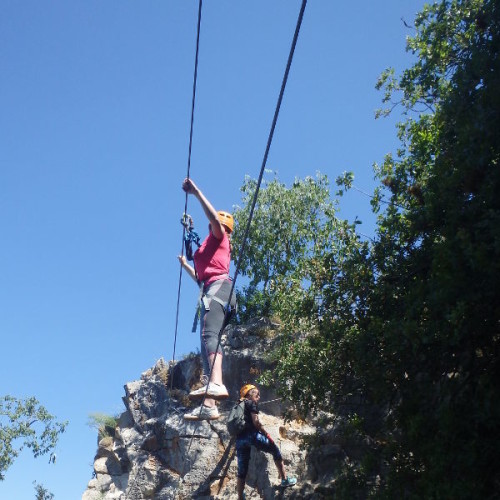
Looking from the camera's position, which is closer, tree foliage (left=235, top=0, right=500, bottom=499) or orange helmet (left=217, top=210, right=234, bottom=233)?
tree foliage (left=235, top=0, right=500, bottom=499)

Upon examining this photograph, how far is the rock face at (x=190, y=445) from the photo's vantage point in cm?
1220

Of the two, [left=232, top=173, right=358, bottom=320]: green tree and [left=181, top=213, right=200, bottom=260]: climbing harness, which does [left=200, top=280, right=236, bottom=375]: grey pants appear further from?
[left=232, top=173, right=358, bottom=320]: green tree

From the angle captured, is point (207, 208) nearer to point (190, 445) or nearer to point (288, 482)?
point (288, 482)

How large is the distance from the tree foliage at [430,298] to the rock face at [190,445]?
2.33 m

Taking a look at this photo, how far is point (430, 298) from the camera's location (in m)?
6.98

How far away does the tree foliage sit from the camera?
6617 millimetres

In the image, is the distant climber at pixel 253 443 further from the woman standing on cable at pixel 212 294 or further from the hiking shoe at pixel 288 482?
the woman standing on cable at pixel 212 294

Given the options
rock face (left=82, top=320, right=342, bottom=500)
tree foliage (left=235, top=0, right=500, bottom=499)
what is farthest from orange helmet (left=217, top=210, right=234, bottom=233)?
rock face (left=82, top=320, right=342, bottom=500)

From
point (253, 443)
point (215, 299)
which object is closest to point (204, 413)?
point (215, 299)

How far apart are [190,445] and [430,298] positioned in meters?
8.15

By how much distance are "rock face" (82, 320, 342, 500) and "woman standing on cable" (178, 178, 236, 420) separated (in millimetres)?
3821

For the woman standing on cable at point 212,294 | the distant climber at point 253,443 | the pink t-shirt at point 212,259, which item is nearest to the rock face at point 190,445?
the distant climber at point 253,443

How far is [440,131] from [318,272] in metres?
2.78

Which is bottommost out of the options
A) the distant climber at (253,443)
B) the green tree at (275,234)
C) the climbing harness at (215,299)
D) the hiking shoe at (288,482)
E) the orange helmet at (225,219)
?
the hiking shoe at (288,482)
